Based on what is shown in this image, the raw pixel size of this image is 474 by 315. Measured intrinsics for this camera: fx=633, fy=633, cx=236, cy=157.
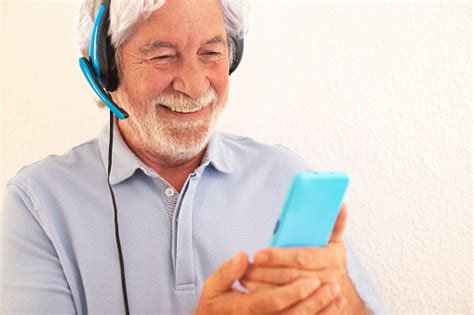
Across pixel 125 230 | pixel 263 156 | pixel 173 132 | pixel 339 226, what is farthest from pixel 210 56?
pixel 339 226

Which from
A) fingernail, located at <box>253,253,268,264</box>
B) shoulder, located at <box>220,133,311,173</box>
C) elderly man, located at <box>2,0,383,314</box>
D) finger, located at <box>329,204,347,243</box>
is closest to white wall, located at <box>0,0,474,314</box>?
shoulder, located at <box>220,133,311,173</box>

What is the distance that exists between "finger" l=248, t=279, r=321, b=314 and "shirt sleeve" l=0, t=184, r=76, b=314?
17.9 inches

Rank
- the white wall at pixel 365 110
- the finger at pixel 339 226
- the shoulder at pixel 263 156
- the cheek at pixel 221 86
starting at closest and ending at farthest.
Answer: the finger at pixel 339 226
the cheek at pixel 221 86
the shoulder at pixel 263 156
the white wall at pixel 365 110

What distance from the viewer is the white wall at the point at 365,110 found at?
1471 millimetres

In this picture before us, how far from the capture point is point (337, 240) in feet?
2.98

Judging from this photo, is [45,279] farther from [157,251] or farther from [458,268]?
[458,268]

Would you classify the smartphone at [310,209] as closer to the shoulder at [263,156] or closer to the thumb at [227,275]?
the thumb at [227,275]

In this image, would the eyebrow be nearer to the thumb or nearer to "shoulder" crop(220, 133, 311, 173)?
"shoulder" crop(220, 133, 311, 173)

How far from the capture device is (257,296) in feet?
2.76

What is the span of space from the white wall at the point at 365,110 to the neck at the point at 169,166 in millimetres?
244

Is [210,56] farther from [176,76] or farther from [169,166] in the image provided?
[169,166]

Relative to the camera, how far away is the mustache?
1207mm

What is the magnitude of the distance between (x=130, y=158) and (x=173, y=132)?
105 millimetres

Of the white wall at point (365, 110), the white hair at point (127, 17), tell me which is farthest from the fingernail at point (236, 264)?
the white wall at point (365, 110)
